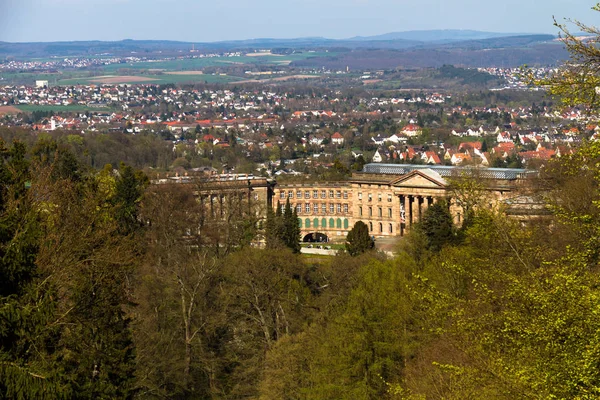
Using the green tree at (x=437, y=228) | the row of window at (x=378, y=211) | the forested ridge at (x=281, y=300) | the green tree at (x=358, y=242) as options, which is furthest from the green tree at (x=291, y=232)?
the row of window at (x=378, y=211)

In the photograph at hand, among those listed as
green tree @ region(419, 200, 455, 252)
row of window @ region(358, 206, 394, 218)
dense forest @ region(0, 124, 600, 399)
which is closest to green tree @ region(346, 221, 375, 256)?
dense forest @ region(0, 124, 600, 399)

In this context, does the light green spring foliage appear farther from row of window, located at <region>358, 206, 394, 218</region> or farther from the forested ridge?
row of window, located at <region>358, 206, 394, 218</region>

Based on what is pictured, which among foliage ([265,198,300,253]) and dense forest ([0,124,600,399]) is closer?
dense forest ([0,124,600,399])

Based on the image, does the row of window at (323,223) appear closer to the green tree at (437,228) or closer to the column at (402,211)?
the column at (402,211)

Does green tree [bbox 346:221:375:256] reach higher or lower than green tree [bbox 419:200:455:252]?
lower

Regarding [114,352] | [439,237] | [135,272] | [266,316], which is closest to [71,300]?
[114,352]

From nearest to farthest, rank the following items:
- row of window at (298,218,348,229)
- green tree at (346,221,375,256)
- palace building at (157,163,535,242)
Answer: green tree at (346,221,375,256)
palace building at (157,163,535,242)
row of window at (298,218,348,229)
